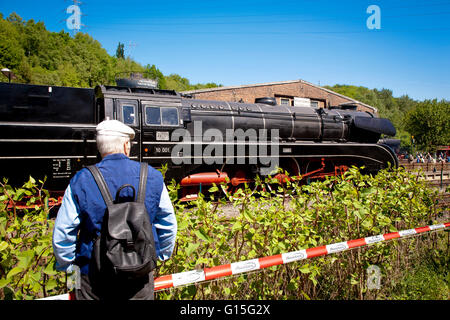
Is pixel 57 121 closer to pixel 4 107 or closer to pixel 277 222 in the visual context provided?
pixel 4 107

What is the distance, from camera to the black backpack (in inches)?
73.4

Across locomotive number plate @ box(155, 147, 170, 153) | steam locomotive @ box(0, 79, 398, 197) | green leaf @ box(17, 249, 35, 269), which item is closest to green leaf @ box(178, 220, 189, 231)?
green leaf @ box(17, 249, 35, 269)

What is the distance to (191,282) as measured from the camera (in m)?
2.47

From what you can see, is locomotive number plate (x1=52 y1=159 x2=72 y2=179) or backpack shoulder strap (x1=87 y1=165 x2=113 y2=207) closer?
backpack shoulder strap (x1=87 y1=165 x2=113 y2=207)

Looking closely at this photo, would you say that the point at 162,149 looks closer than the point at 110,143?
No

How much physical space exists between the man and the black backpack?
3.6 inches

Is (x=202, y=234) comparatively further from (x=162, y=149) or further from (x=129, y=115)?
(x=129, y=115)

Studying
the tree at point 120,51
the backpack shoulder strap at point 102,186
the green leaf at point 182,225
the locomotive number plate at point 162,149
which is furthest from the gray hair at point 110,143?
the tree at point 120,51

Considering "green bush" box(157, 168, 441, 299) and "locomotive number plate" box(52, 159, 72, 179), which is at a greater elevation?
"locomotive number plate" box(52, 159, 72, 179)

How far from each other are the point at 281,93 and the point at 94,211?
3605 centimetres

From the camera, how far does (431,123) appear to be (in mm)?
52281

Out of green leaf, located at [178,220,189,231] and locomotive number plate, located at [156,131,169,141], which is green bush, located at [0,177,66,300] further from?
locomotive number plate, located at [156,131,169,141]

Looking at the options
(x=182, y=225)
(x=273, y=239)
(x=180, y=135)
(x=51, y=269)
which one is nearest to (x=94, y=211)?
(x=51, y=269)
